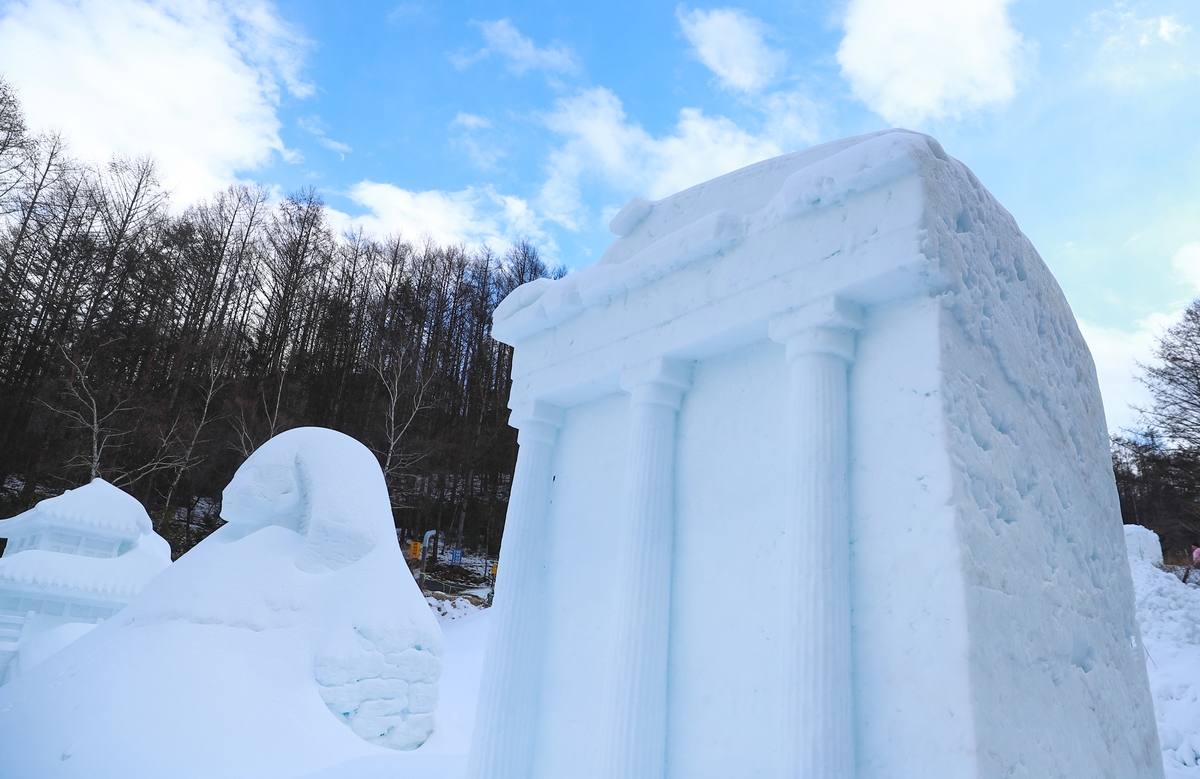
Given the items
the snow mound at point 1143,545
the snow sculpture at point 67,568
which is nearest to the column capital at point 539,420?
the snow sculpture at point 67,568

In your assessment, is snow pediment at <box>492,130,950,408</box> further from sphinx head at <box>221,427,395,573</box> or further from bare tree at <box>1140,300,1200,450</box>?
bare tree at <box>1140,300,1200,450</box>

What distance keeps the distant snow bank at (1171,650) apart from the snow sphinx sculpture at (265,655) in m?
6.76

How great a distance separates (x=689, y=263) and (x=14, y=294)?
77.2 ft

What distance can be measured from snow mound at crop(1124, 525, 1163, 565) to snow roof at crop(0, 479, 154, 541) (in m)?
19.5

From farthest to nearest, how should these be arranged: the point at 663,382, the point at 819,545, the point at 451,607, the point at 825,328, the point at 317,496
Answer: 1. the point at 451,607
2. the point at 317,496
3. the point at 663,382
4. the point at 825,328
5. the point at 819,545

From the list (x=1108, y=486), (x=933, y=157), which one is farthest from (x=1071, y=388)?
(x=933, y=157)

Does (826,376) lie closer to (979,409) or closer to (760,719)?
(979,409)

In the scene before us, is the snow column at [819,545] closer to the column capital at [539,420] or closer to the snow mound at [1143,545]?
the column capital at [539,420]

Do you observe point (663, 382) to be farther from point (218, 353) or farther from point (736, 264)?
point (218, 353)

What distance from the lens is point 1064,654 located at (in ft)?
9.23

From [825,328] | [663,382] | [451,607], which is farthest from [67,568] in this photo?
[825,328]

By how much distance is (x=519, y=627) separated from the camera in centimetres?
384

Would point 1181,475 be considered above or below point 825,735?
above

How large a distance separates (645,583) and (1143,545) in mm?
17553
